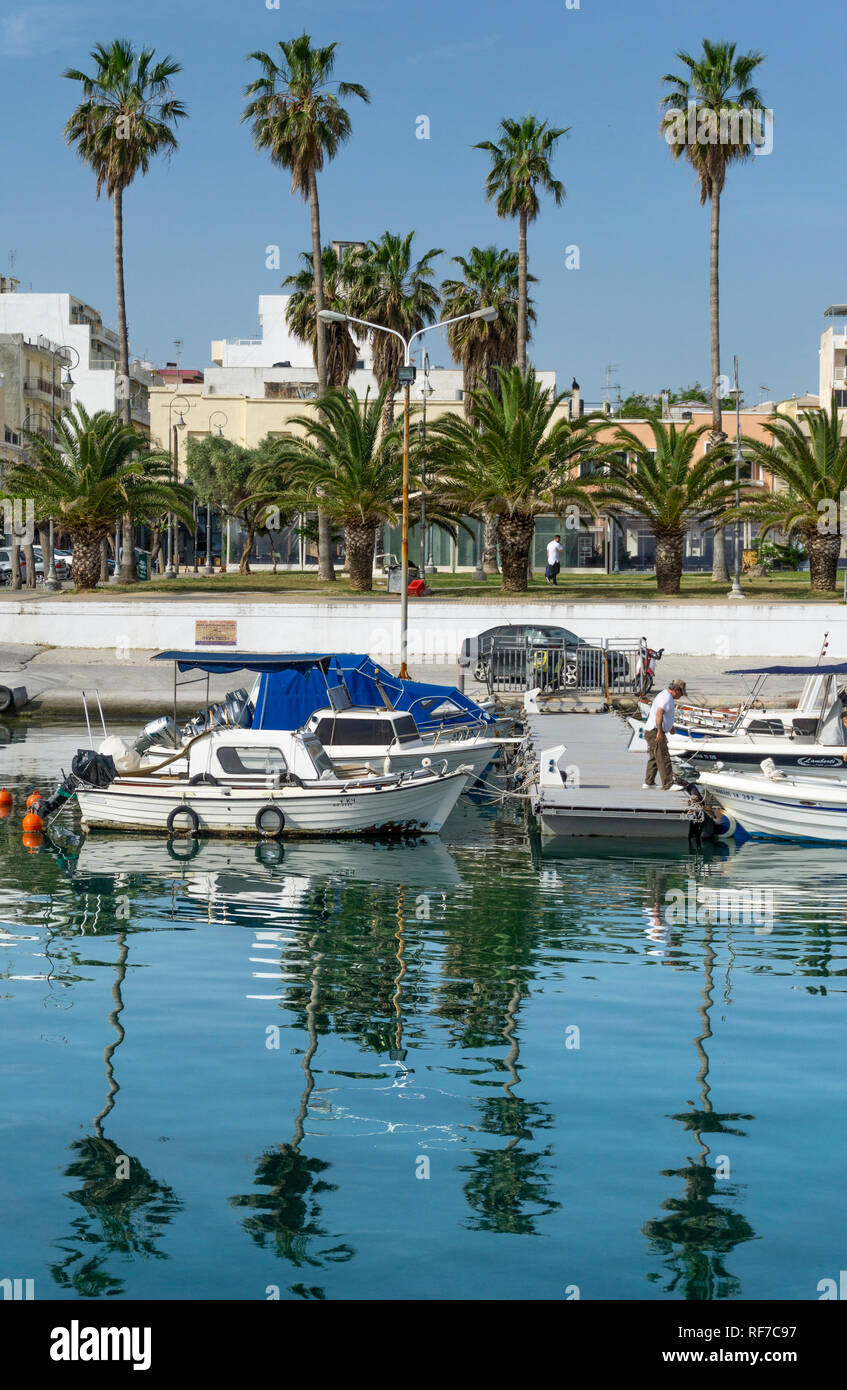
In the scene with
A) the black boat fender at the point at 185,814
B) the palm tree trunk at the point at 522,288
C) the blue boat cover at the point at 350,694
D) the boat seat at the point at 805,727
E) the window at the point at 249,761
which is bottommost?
the black boat fender at the point at 185,814

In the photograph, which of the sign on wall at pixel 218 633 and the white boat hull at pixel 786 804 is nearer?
the white boat hull at pixel 786 804

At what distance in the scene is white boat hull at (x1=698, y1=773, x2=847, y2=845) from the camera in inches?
1010

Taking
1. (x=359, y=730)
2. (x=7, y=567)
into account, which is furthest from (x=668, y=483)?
(x=7, y=567)

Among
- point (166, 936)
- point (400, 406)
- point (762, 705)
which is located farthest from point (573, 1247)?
point (400, 406)

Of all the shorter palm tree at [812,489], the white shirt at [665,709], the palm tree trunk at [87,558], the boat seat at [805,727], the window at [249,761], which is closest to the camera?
the window at [249,761]

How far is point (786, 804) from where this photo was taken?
2589cm

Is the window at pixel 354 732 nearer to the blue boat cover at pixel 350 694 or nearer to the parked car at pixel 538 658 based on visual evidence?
the blue boat cover at pixel 350 694

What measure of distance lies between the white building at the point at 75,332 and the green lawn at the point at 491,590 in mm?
60857

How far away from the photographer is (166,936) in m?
20.0

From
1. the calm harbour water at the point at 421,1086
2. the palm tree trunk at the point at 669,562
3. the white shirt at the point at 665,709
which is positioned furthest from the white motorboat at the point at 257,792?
the palm tree trunk at the point at 669,562

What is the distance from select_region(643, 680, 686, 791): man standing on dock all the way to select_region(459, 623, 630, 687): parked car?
13948 millimetres

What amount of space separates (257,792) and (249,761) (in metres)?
0.69

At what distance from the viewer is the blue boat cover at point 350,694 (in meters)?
28.8

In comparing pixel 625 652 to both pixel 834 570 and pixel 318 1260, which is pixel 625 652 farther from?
pixel 318 1260
